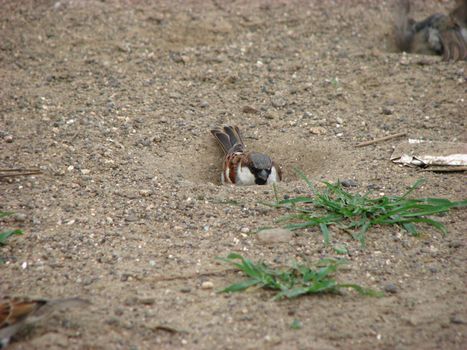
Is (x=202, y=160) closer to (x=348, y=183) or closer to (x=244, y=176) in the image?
(x=244, y=176)

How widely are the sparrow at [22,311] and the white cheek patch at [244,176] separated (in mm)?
2270

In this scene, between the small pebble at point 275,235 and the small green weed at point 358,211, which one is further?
the small green weed at point 358,211

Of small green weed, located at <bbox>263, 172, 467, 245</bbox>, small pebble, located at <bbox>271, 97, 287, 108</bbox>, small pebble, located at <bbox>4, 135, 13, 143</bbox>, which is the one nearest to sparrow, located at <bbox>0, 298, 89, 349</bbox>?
small green weed, located at <bbox>263, 172, 467, 245</bbox>

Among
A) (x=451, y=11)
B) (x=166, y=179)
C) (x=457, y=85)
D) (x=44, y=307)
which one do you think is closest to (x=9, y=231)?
(x=44, y=307)

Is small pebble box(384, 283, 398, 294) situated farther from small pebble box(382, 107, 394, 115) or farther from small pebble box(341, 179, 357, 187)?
small pebble box(382, 107, 394, 115)

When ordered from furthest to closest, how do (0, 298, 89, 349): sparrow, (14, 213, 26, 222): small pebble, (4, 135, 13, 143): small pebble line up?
(4, 135, 13, 143): small pebble → (14, 213, 26, 222): small pebble → (0, 298, 89, 349): sparrow

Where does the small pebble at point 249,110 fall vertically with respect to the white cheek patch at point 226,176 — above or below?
above

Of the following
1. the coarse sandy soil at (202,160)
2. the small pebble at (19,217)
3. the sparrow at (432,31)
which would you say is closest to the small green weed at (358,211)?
the coarse sandy soil at (202,160)

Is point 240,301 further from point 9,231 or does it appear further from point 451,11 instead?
point 451,11

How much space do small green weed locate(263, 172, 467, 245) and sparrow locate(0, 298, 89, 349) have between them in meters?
Result: 1.47

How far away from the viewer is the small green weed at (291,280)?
330cm

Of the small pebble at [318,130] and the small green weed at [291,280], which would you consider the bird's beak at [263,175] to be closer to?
the small pebble at [318,130]

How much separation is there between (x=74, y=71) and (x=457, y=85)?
3478 millimetres

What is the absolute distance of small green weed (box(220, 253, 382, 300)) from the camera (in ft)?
10.8
